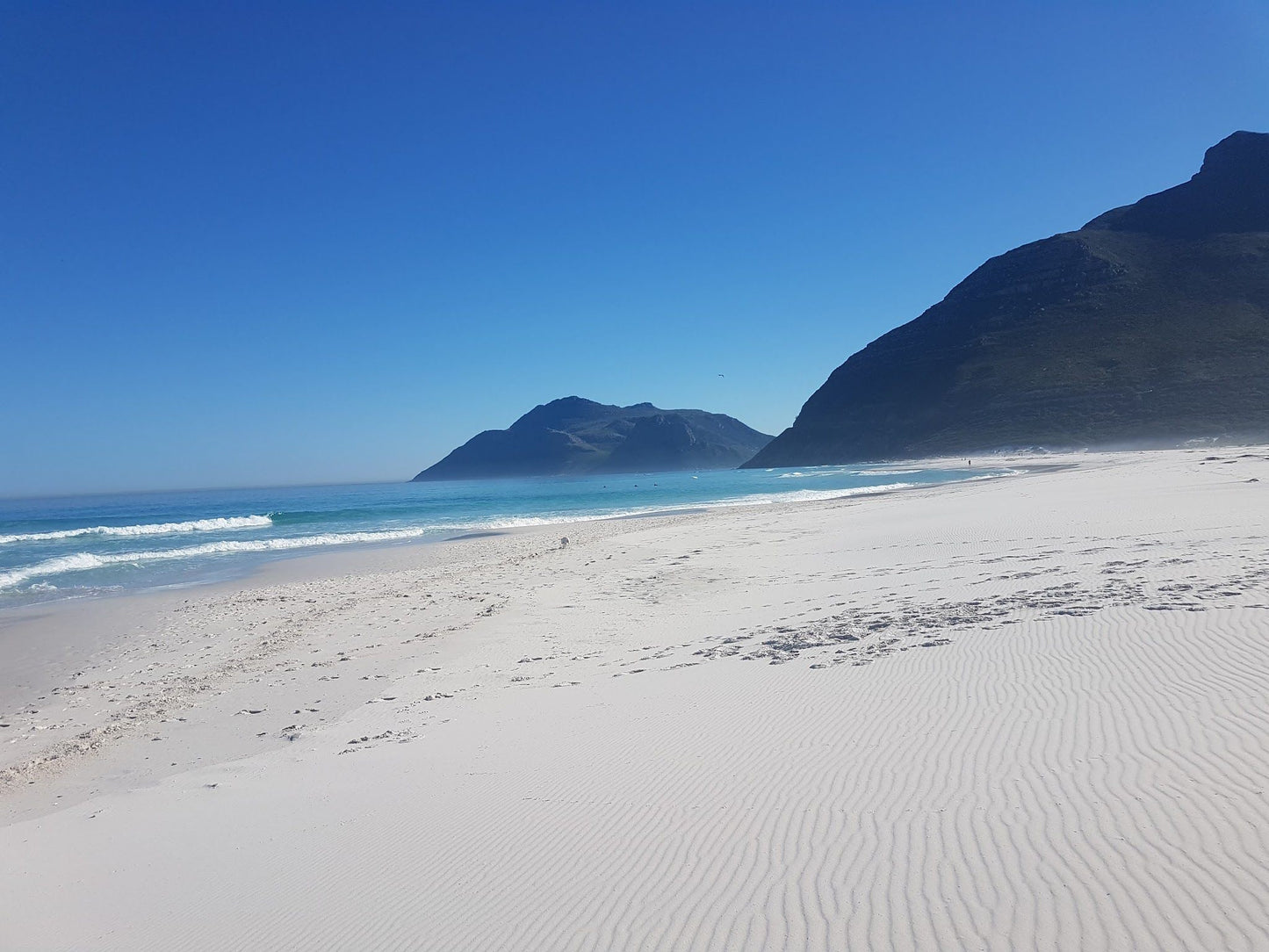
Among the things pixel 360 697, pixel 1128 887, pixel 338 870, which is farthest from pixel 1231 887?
A: pixel 360 697

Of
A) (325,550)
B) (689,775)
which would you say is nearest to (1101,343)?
(325,550)

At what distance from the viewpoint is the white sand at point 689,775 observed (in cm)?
351

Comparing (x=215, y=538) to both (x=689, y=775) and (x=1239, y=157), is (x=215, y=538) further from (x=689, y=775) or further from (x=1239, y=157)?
(x=1239, y=157)

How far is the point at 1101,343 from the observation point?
8762 centimetres

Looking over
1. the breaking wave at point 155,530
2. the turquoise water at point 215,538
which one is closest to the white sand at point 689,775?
the turquoise water at point 215,538

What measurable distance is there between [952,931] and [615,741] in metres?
3.39

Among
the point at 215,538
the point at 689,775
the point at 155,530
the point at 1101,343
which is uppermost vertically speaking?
the point at 1101,343

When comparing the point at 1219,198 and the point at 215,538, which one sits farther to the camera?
the point at 1219,198

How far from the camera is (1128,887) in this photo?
325cm

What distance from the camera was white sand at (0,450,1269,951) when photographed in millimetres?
3512

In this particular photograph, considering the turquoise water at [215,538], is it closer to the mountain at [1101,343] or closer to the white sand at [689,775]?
the white sand at [689,775]

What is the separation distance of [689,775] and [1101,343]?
100797 mm

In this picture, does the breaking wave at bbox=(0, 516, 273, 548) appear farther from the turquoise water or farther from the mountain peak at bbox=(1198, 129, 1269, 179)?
the mountain peak at bbox=(1198, 129, 1269, 179)

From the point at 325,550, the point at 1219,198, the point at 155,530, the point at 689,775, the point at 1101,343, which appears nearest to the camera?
the point at 689,775
